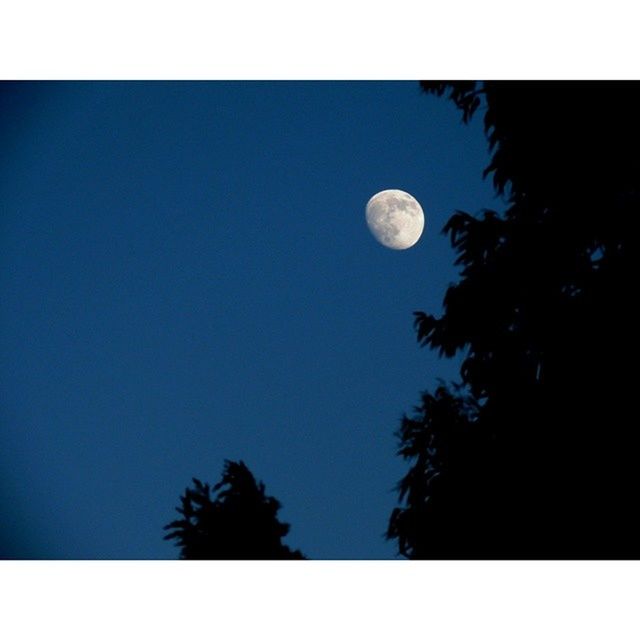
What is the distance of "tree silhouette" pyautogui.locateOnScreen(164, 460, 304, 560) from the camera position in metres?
8.59

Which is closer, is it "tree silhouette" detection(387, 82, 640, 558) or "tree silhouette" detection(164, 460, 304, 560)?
"tree silhouette" detection(387, 82, 640, 558)

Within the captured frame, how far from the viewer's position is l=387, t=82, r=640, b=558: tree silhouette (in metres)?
6.42

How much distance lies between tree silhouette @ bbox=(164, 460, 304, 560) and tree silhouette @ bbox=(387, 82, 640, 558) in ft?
6.45

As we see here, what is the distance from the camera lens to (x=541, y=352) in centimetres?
705

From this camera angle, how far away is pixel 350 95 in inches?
1252

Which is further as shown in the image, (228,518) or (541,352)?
(228,518)

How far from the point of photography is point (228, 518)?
8617mm

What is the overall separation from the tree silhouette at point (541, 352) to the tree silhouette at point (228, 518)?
77.4 inches

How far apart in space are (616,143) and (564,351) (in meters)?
2.01

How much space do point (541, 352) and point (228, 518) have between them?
12.5 feet
